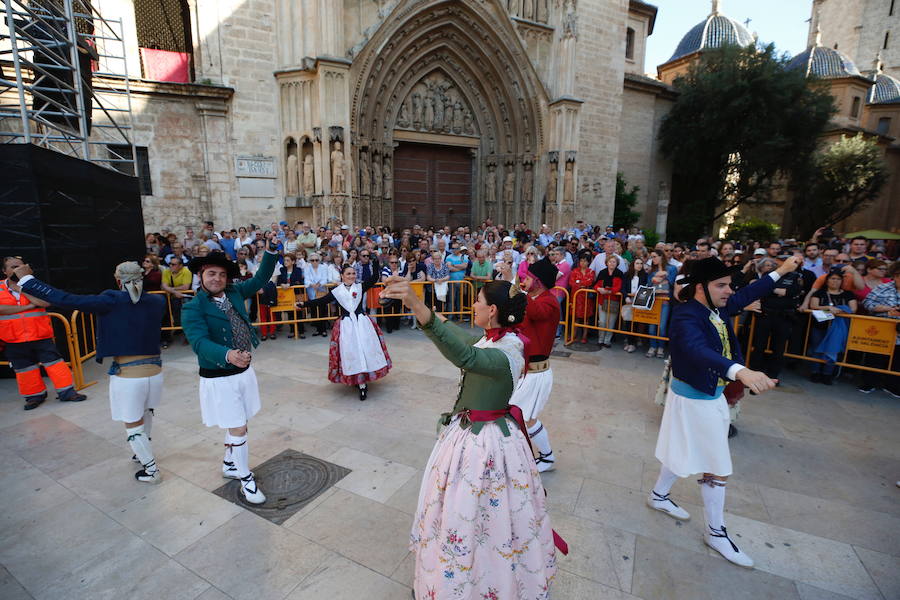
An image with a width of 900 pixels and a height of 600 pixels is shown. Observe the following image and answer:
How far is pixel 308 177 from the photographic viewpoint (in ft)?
44.8

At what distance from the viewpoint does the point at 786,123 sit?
21.8m

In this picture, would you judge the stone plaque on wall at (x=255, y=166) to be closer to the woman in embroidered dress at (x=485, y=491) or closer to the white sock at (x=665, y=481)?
the woman in embroidered dress at (x=485, y=491)

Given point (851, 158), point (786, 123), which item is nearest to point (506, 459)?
point (786, 123)

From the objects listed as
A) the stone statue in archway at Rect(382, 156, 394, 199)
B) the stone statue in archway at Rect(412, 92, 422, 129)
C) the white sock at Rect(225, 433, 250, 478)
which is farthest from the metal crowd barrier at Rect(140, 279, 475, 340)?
the stone statue in archway at Rect(412, 92, 422, 129)

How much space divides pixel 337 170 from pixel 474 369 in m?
12.3

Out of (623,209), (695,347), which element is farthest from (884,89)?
(695,347)

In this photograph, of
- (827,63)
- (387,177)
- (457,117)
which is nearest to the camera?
(387,177)

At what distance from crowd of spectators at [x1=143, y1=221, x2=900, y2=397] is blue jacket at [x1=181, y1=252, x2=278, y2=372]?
182 cm

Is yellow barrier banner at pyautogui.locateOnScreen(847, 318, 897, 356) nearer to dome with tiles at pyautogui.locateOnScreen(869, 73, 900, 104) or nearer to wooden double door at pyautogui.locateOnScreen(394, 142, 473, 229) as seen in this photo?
wooden double door at pyautogui.locateOnScreen(394, 142, 473, 229)

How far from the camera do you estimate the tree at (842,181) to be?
88.9ft

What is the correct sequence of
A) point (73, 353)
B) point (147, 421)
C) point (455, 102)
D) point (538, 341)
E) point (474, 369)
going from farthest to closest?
1. point (455, 102)
2. point (73, 353)
3. point (147, 421)
4. point (538, 341)
5. point (474, 369)

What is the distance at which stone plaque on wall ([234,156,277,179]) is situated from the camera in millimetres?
13391

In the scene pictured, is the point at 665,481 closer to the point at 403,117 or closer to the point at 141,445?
the point at 141,445

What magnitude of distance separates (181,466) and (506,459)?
142 inches
